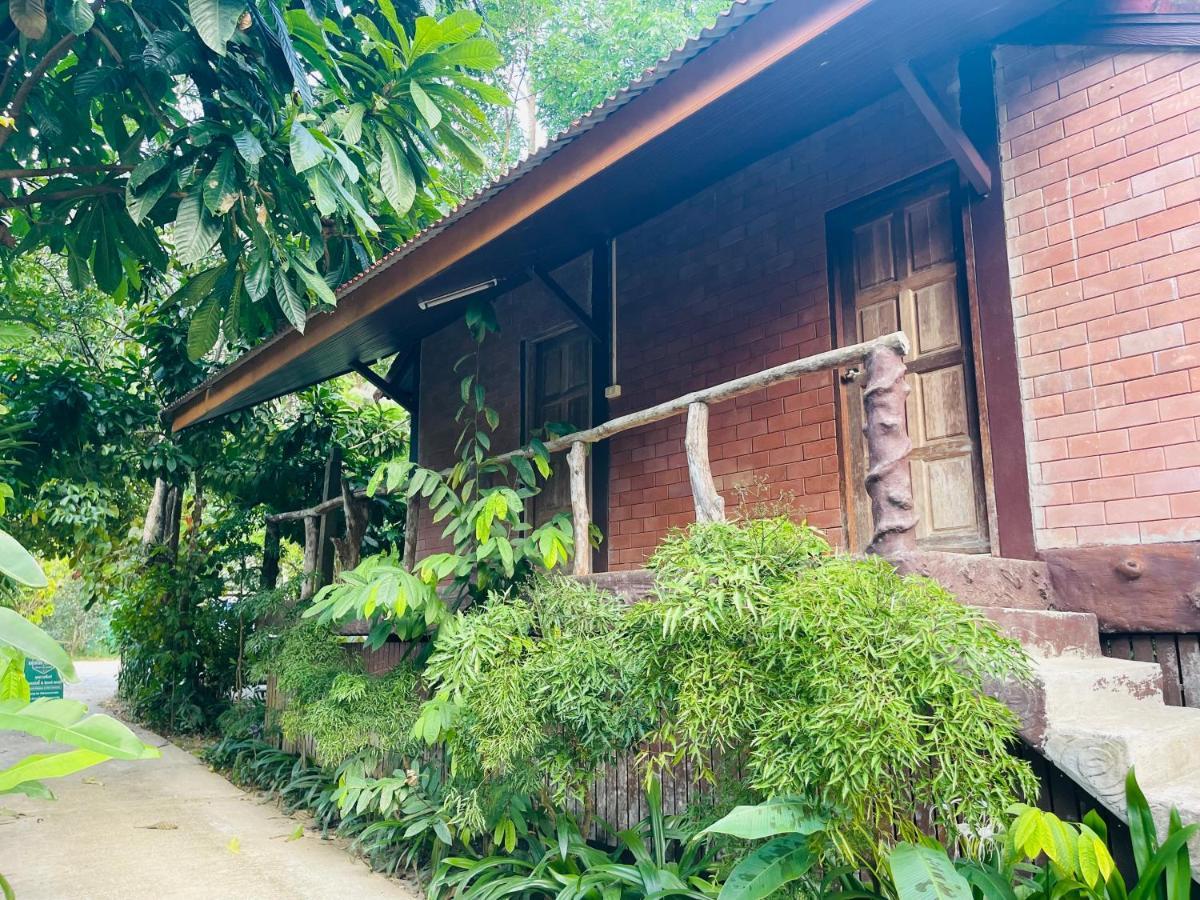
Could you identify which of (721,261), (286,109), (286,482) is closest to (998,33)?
(721,261)

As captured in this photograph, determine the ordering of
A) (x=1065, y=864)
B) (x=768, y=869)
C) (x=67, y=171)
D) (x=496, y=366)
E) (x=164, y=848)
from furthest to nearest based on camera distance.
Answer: (x=496, y=366), (x=164, y=848), (x=67, y=171), (x=768, y=869), (x=1065, y=864)

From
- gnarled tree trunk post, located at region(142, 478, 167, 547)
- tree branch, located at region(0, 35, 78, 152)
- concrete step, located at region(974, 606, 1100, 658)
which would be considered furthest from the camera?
gnarled tree trunk post, located at region(142, 478, 167, 547)

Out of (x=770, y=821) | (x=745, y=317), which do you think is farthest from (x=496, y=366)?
(x=770, y=821)

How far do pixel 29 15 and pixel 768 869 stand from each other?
502 cm

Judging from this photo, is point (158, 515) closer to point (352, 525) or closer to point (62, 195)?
point (352, 525)

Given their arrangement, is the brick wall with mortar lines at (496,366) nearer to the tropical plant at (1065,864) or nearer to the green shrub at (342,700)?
the green shrub at (342,700)

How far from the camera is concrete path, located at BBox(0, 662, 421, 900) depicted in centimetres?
478

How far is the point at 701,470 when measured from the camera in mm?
3994

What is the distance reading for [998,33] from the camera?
414 centimetres

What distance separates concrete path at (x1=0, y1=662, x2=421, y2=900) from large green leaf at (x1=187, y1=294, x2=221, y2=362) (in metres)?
3.02

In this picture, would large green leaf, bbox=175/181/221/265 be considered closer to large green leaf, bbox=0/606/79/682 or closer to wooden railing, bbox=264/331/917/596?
wooden railing, bbox=264/331/917/596

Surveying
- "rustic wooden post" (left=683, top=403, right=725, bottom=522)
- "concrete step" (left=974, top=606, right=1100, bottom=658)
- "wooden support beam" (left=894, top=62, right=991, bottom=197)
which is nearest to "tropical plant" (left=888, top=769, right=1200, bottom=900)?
"concrete step" (left=974, top=606, right=1100, bottom=658)

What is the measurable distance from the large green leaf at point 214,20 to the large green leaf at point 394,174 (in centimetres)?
103

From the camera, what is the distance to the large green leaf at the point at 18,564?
1758 millimetres
